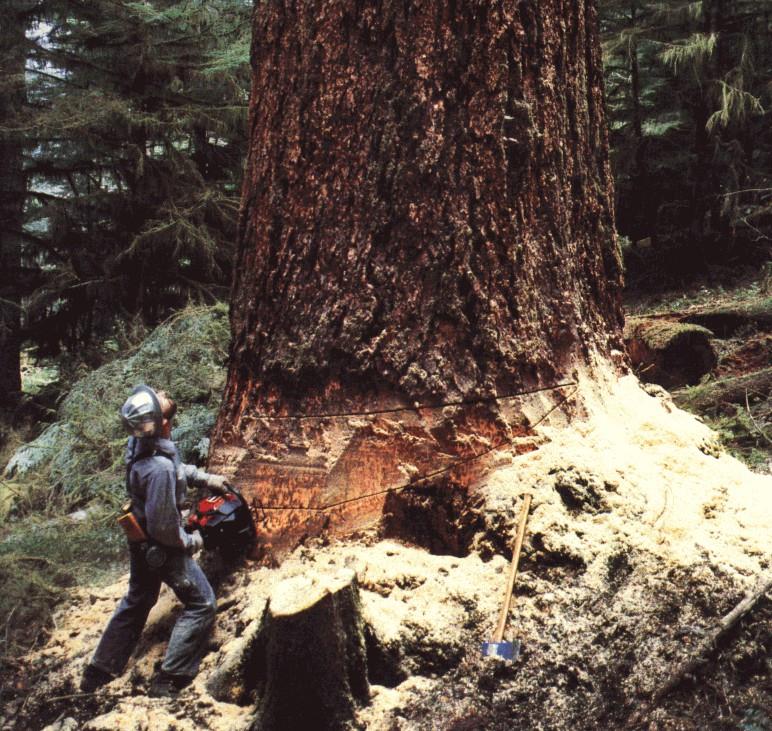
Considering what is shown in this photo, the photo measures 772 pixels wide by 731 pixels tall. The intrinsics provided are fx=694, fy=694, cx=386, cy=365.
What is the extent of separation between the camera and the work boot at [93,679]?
2.89 m

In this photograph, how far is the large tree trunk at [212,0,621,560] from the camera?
2924 mm

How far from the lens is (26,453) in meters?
6.45

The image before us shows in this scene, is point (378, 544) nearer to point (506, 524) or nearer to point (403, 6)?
point (506, 524)

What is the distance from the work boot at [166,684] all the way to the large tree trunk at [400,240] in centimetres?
72

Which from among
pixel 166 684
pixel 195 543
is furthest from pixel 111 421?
pixel 166 684

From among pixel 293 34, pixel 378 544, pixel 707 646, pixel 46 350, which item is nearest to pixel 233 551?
pixel 378 544

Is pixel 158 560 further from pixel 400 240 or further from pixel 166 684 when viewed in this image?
pixel 400 240

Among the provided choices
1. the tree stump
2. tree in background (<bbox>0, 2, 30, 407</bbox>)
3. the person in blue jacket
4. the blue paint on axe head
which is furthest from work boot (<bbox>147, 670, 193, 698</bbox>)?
tree in background (<bbox>0, 2, 30, 407</bbox>)

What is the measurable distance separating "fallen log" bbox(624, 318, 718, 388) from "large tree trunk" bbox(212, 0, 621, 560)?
3.46 m

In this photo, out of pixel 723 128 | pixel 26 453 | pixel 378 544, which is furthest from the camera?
pixel 723 128

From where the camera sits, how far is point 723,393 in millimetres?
5477

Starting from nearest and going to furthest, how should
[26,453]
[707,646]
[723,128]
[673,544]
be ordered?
[707,646] → [673,544] → [26,453] → [723,128]

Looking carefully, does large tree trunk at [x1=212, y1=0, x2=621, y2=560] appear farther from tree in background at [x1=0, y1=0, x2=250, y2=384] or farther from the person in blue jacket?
tree in background at [x1=0, y1=0, x2=250, y2=384]

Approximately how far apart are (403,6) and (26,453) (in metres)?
5.43
